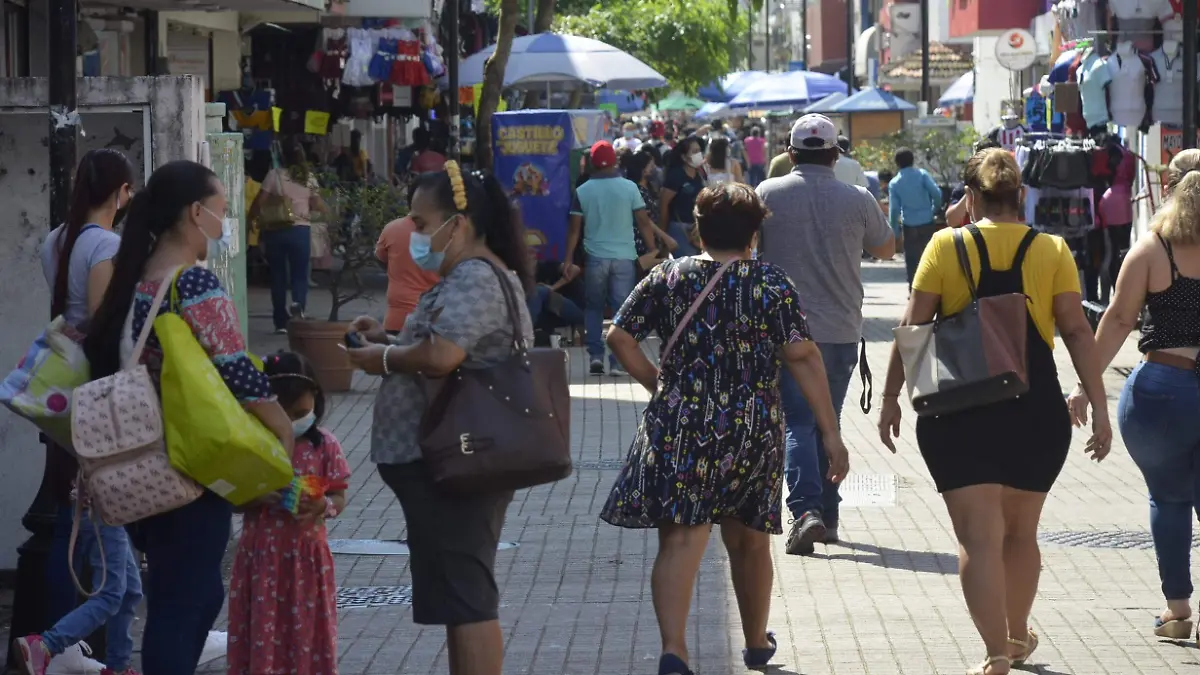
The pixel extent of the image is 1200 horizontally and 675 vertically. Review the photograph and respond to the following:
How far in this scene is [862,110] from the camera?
111 feet

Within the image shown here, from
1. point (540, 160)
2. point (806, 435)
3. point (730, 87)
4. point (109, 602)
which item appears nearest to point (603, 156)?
point (540, 160)

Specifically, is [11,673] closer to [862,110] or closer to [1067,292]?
[1067,292]

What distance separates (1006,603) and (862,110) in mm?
28015

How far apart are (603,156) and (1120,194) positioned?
17.5 feet

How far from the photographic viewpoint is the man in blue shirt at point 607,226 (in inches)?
590

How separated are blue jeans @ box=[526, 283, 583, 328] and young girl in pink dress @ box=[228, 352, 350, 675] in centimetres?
932

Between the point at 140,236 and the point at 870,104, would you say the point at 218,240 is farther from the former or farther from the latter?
the point at 870,104

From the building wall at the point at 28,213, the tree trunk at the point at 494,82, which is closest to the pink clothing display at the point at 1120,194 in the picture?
the tree trunk at the point at 494,82

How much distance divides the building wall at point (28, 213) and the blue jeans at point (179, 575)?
2741 mm

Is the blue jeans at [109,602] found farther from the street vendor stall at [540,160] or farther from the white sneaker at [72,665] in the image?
the street vendor stall at [540,160]

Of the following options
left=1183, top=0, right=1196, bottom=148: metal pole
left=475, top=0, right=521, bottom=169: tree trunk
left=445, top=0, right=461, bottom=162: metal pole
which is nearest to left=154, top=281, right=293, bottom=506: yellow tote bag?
left=1183, top=0, right=1196, bottom=148: metal pole

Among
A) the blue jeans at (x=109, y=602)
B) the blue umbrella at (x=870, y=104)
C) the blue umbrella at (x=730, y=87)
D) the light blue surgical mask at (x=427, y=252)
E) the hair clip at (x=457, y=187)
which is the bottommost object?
the blue jeans at (x=109, y=602)

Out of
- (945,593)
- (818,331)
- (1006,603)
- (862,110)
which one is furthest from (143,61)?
(862,110)

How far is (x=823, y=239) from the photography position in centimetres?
844
